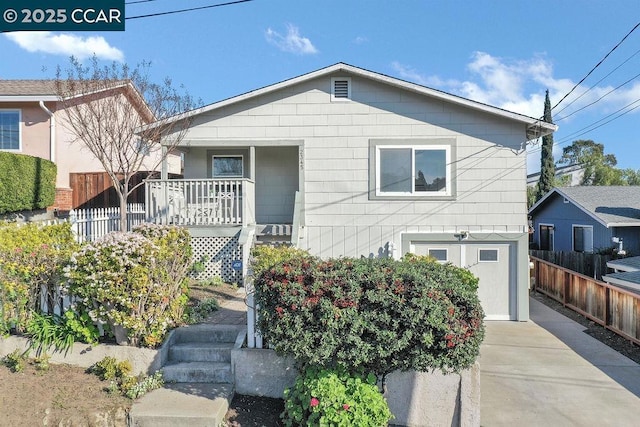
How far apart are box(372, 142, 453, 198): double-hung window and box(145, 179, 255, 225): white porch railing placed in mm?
3392

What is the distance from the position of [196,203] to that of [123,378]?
212 inches

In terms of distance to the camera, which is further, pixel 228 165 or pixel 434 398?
pixel 228 165

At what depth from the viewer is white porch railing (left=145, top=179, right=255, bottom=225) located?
9.49 metres

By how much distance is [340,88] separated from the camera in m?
A: 10.0

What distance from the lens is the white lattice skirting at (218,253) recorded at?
9.42 metres

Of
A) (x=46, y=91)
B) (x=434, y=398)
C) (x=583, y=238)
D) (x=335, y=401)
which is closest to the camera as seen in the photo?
(x=335, y=401)

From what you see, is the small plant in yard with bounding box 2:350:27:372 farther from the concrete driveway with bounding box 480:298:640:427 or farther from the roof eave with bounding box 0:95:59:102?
the roof eave with bounding box 0:95:59:102

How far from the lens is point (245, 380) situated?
4875 mm

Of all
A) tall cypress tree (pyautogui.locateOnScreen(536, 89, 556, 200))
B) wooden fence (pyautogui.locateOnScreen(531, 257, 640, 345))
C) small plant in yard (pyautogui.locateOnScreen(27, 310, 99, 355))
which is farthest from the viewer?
tall cypress tree (pyautogui.locateOnScreen(536, 89, 556, 200))

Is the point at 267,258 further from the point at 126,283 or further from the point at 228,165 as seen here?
the point at 228,165

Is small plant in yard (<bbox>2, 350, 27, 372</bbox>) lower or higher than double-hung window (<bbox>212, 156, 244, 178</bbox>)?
lower

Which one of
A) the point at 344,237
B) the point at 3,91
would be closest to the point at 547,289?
the point at 344,237

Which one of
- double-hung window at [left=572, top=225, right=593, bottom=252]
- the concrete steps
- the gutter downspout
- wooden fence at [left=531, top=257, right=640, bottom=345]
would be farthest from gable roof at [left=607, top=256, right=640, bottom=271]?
the gutter downspout

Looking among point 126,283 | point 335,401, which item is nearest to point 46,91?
point 126,283
